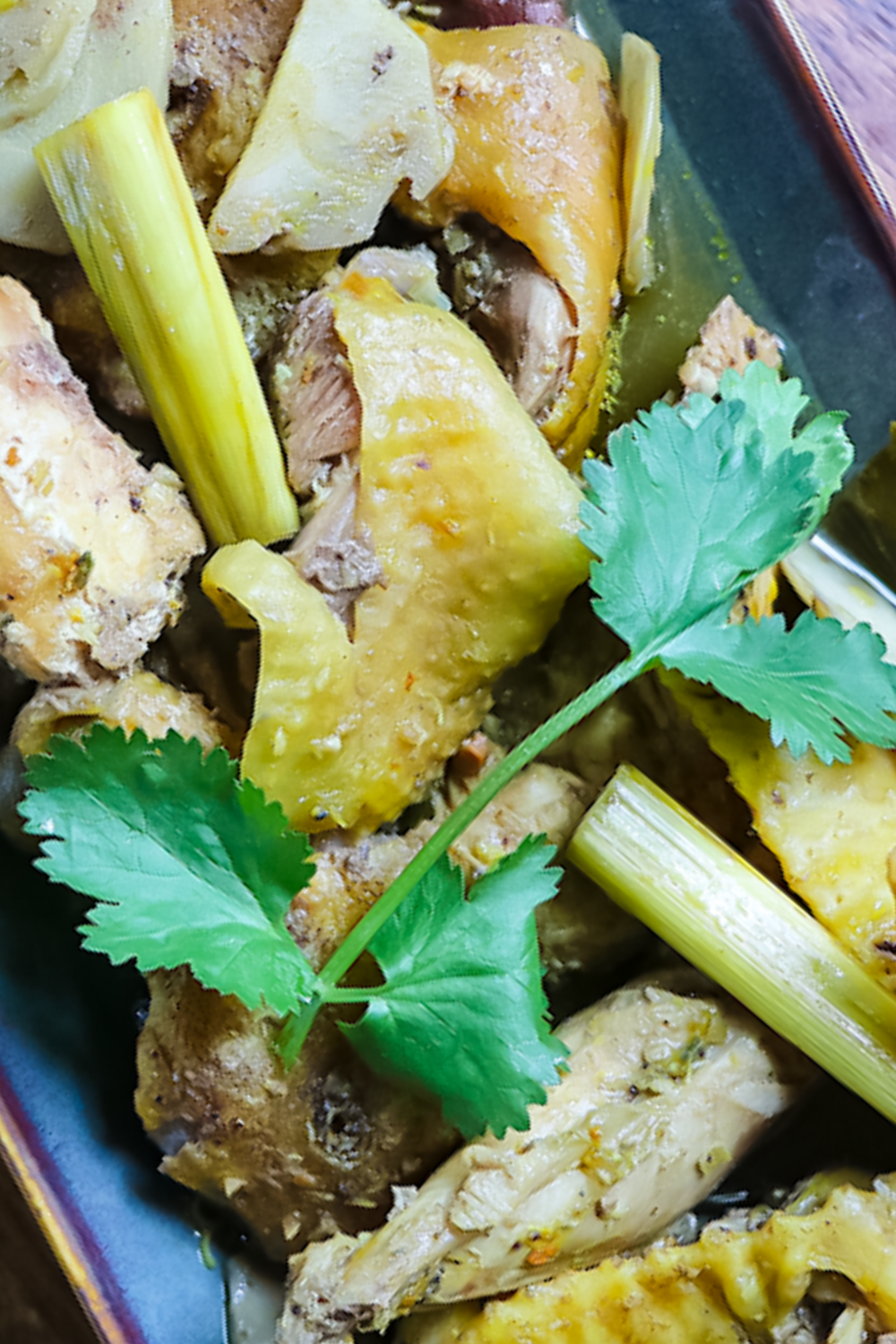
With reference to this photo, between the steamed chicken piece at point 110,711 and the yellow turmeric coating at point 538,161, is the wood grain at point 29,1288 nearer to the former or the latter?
the steamed chicken piece at point 110,711

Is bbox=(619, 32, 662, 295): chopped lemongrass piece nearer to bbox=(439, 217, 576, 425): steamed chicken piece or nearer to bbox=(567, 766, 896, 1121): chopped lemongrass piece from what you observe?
bbox=(439, 217, 576, 425): steamed chicken piece

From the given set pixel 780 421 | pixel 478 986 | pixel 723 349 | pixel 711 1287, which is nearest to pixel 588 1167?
pixel 711 1287

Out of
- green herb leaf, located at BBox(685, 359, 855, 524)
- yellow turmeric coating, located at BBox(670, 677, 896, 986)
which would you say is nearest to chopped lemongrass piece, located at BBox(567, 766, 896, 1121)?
yellow turmeric coating, located at BBox(670, 677, 896, 986)

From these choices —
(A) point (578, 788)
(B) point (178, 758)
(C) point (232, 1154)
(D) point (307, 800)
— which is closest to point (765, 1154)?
(A) point (578, 788)

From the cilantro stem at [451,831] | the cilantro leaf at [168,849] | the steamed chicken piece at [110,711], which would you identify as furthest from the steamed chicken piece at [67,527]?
the cilantro stem at [451,831]

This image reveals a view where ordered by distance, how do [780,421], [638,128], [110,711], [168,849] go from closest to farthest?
1. [168,849]
2. [110,711]
3. [780,421]
4. [638,128]

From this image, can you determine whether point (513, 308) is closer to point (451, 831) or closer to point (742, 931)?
point (451, 831)
